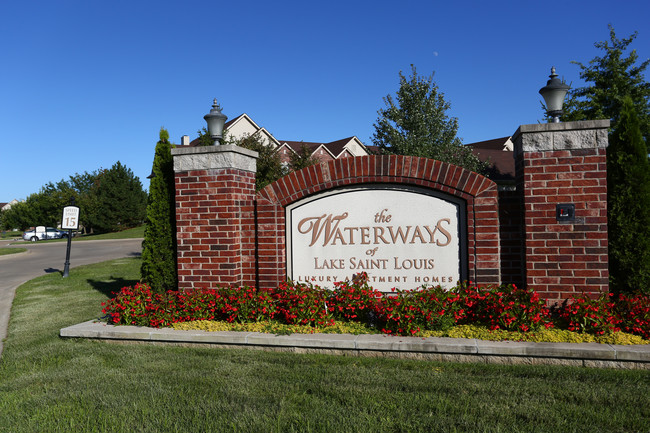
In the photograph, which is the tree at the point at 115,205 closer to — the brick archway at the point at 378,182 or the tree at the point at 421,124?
the tree at the point at 421,124

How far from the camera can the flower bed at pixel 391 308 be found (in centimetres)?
478

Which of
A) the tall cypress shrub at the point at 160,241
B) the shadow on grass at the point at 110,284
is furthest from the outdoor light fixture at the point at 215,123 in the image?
the shadow on grass at the point at 110,284

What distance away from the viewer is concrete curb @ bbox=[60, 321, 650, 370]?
4270 millimetres

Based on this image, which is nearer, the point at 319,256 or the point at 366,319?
the point at 366,319

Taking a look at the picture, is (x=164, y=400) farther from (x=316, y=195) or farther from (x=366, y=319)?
(x=316, y=195)

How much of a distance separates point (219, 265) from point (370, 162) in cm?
242

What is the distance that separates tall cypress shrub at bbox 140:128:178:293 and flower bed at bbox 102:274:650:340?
381 mm

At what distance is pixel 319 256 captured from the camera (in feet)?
19.8

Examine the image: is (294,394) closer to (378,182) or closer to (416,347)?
(416,347)

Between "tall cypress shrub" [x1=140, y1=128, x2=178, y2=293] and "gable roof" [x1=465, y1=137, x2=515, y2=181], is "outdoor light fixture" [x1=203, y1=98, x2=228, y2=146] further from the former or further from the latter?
"gable roof" [x1=465, y1=137, x2=515, y2=181]

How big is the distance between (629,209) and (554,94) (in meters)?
1.55

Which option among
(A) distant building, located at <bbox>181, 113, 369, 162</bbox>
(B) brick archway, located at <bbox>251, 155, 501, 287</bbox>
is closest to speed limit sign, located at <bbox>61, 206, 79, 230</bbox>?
(B) brick archway, located at <bbox>251, 155, 501, 287</bbox>

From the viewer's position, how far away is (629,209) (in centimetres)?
→ 504

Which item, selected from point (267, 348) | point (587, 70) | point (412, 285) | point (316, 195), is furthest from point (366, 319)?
point (587, 70)
